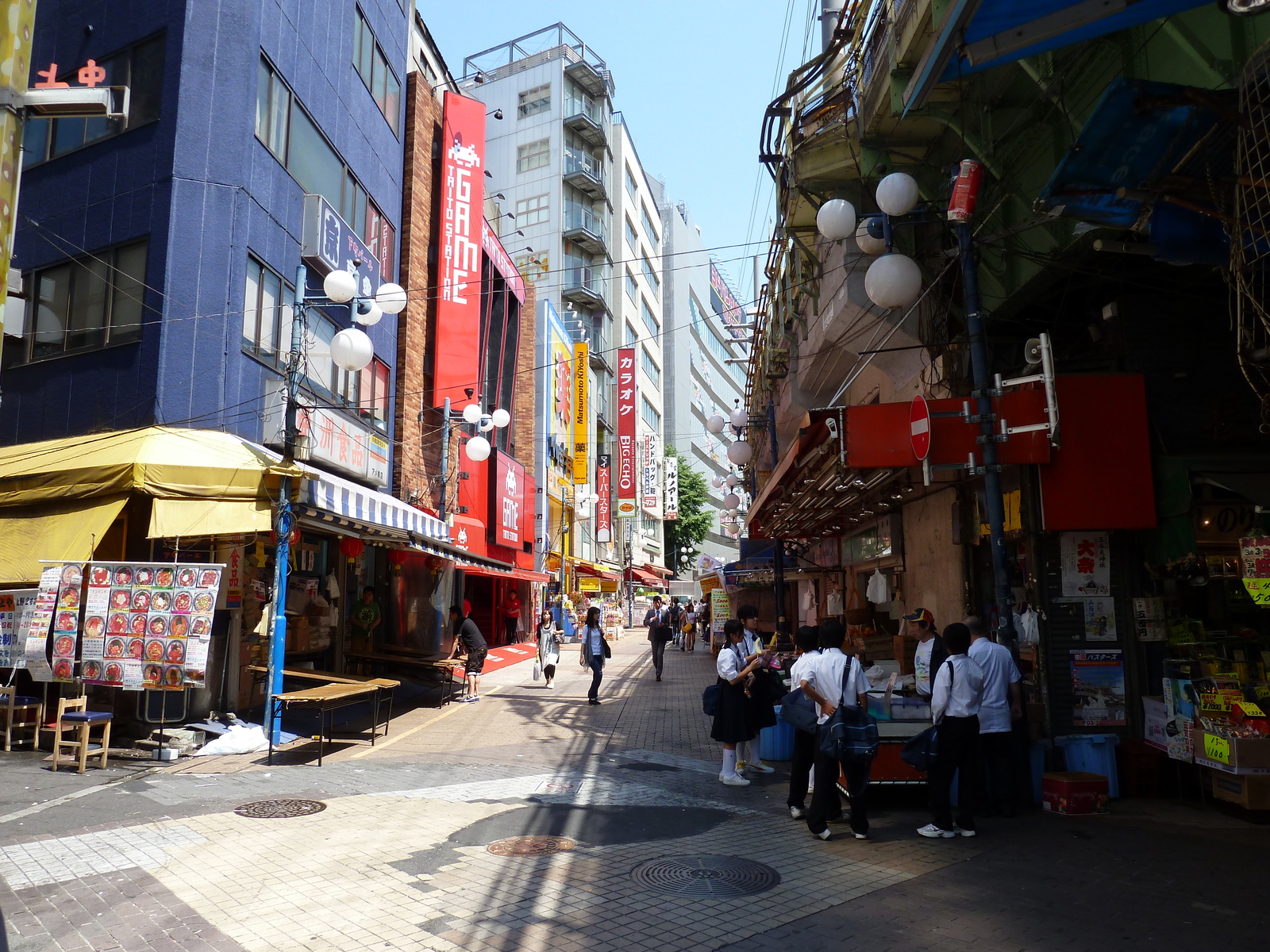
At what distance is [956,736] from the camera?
6969 millimetres

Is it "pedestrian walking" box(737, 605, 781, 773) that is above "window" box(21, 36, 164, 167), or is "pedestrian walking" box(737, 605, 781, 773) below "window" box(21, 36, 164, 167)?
below

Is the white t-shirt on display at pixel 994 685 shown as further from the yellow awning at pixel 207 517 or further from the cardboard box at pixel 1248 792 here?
the yellow awning at pixel 207 517

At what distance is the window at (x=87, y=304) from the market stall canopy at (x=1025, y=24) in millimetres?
11789

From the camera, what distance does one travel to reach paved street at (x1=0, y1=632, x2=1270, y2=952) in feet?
16.0

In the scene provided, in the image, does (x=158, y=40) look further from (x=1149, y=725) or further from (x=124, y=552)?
(x=1149, y=725)

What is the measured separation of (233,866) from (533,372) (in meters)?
30.7

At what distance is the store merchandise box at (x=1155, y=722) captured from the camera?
801 centimetres

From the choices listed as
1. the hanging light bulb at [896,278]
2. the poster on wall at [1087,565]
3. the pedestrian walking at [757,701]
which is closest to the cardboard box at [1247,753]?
the poster on wall at [1087,565]

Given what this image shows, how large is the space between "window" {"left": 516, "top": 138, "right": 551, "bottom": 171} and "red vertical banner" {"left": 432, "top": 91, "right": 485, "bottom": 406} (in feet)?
89.6

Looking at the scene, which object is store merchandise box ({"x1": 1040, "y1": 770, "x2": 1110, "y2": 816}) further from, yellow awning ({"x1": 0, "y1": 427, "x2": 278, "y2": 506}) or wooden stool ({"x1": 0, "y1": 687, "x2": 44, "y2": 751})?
wooden stool ({"x1": 0, "y1": 687, "x2": 44, "y2": 751})

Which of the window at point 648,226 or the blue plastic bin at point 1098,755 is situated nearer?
the blue plastic bin at point 1098,755

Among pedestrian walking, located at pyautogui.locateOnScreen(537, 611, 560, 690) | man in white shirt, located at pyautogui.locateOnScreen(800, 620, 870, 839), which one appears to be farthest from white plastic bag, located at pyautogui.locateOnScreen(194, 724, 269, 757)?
pedestrian walking, located at pyautogui.locateOnScreen(537, 611, 560, 690)

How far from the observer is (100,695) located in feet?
37.3

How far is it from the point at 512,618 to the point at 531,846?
2554 centimetres
